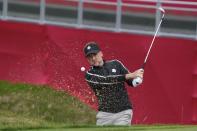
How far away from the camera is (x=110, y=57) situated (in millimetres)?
11711

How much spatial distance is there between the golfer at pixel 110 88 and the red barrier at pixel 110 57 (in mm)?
3211

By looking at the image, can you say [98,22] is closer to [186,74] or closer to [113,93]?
[186,74]

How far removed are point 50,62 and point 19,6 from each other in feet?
4.25

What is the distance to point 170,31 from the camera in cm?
1159

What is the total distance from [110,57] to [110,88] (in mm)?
3827

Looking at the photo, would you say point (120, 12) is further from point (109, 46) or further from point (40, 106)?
point (40, 106)

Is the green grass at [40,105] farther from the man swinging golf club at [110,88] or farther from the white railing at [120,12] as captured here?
the man swinging golf club at [110,88]

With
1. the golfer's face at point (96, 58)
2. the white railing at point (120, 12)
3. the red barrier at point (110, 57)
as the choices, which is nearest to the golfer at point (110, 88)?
the golfer's face at point (96, 58)

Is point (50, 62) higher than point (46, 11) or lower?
lower

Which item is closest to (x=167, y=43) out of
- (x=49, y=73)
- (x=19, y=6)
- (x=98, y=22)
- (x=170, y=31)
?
(x=170, y=31)

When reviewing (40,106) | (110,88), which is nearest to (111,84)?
(110,88)

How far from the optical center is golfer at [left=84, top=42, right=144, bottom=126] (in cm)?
781

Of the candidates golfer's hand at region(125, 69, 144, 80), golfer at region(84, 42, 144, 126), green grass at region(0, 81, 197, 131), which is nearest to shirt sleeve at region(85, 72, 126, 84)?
golfer at region(84, 42, 144, 126)

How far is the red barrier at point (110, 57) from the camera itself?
11102mm
